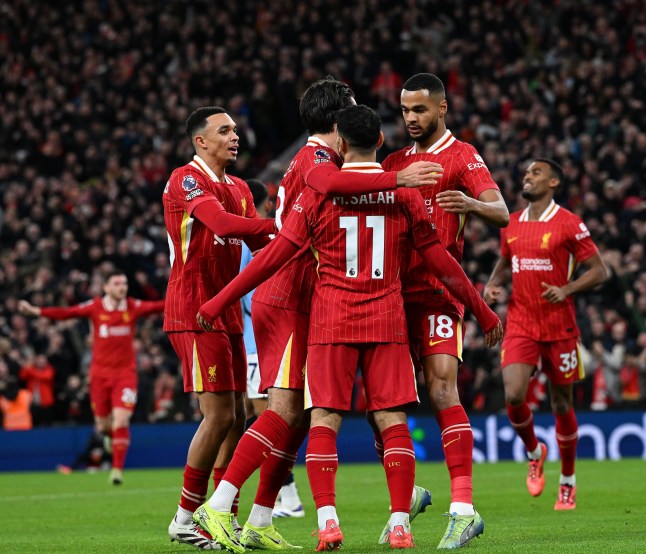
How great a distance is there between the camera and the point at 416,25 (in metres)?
28.3

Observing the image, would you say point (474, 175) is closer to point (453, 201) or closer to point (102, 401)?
point (453, 201)

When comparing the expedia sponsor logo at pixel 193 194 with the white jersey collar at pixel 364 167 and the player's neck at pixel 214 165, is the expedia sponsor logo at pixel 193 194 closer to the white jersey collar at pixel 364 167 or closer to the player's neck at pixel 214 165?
the player's neck at pixel 214 165

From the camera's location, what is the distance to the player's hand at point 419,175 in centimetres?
689

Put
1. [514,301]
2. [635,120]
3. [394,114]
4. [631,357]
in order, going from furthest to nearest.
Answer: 1. [394,114]
2. [635,120]
3. [631,357]
4. [514,301]

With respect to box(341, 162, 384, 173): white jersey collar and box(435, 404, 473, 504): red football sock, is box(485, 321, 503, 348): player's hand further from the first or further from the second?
box(341, 162, 384, 173): white jersey collar

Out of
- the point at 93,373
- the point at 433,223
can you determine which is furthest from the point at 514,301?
the point at 93,373

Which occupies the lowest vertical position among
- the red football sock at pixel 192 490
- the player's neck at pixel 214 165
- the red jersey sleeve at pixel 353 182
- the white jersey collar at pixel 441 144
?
the red football sock at pixel 192 490

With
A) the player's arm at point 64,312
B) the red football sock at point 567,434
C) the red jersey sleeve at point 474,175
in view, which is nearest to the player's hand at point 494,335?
the red jersey sleeve at point 474,175

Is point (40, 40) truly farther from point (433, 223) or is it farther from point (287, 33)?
point (433, 223)

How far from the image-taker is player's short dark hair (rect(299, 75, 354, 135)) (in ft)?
25.2

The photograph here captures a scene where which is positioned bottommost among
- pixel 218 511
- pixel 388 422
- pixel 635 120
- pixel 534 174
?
pixel 218 511

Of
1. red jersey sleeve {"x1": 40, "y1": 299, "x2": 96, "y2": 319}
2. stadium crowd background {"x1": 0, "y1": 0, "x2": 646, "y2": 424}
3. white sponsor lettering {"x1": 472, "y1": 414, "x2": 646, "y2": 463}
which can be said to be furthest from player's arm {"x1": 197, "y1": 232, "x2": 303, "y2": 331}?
stadium crowd background {"x1": 0, "y1": 0, "x2": 646, "y2": 424}

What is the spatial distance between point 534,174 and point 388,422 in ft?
17.0

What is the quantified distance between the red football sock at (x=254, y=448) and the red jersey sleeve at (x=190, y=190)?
1418 millimetres
